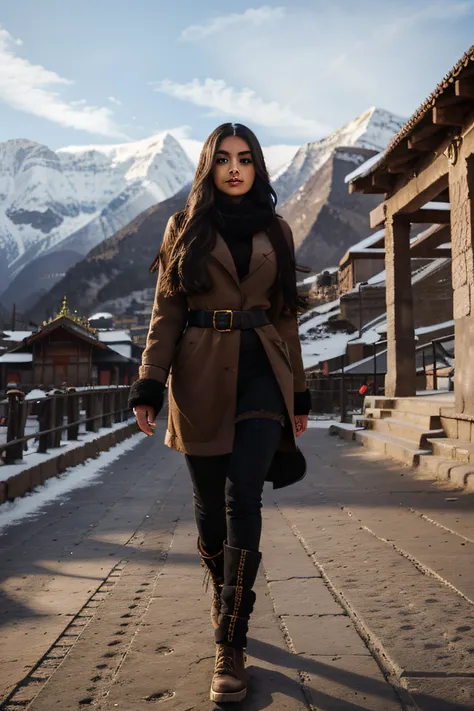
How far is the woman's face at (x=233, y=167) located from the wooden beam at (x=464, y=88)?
555cm

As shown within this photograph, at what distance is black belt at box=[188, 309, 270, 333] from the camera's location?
101 inches

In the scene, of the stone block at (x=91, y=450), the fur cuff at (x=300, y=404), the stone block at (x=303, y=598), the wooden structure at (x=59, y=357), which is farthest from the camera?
the wooden structure at (x=59, y=357)

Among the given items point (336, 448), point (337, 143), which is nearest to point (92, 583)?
point (336, 448)

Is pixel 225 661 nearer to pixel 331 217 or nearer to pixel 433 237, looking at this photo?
pixel 433 237

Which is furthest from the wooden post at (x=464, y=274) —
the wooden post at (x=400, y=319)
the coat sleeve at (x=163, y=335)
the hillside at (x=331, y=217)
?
the hillside at (x=331, y=217)

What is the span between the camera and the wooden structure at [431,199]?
7.71 m

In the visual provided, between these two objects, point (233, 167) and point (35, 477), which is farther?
point (35, 477)

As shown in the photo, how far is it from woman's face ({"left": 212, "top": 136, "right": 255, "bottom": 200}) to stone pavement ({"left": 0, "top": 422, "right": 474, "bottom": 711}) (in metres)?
1.81

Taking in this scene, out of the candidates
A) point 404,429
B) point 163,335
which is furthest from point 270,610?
point 404,429

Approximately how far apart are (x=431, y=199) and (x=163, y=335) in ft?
29.8

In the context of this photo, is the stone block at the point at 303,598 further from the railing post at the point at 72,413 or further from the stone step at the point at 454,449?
the railing post at the point at 72,413

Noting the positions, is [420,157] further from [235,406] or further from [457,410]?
[235,406]

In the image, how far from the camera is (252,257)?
2.69 metres

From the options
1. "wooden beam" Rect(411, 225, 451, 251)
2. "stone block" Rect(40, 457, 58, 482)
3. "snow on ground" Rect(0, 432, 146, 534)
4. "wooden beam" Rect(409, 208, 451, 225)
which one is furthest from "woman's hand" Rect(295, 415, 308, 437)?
"wooden beam" Rect(411, 225, 451, 251)
